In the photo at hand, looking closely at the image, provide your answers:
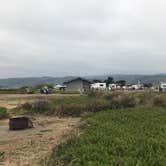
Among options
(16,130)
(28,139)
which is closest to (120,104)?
(16,130)

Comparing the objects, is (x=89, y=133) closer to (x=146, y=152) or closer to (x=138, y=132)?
(x=138, y=132)

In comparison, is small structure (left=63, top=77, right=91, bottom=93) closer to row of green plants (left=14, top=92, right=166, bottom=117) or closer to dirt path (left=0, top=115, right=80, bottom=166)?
row of green plants (left=14, top=92, right=166, bottom=117)

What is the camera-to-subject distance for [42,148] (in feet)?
40.1

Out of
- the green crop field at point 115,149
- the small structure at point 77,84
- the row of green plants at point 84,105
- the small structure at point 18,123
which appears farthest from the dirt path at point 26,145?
the small structure at point 77,84

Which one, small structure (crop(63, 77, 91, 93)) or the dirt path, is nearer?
the dirt path

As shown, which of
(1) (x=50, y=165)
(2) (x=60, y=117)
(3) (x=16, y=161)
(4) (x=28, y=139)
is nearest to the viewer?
(1) (x=50, y=165)

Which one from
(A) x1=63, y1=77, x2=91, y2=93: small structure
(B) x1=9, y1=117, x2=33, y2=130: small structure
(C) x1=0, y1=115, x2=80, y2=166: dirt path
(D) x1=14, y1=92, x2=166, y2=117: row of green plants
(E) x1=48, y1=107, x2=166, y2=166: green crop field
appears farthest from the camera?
(A) x1=63, y1=77, x2=91, y2=93: small structure

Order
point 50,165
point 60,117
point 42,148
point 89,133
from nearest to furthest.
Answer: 1. point 50,165
2. point 42,148
3. point 89,133
4. point 60,117

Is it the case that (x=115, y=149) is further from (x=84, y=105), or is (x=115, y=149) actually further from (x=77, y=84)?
(x=77, y=84)

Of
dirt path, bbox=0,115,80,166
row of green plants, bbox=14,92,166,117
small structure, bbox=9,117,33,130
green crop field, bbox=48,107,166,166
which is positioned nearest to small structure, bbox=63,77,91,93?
row of green plants, bbox=14,92,166,117

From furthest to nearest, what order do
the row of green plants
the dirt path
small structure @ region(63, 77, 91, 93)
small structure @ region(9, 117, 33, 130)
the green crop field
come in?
small structure @ region(63, 77, 91, 93), the row of green plants, small structure @ region(9, 117, 33, 130), the dirt path, the green crop field

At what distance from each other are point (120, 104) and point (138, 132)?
14651 mm

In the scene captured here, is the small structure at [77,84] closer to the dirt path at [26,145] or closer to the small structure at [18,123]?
the small structure at [18,123]

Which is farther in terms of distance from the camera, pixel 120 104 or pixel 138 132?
pixel 120 104
